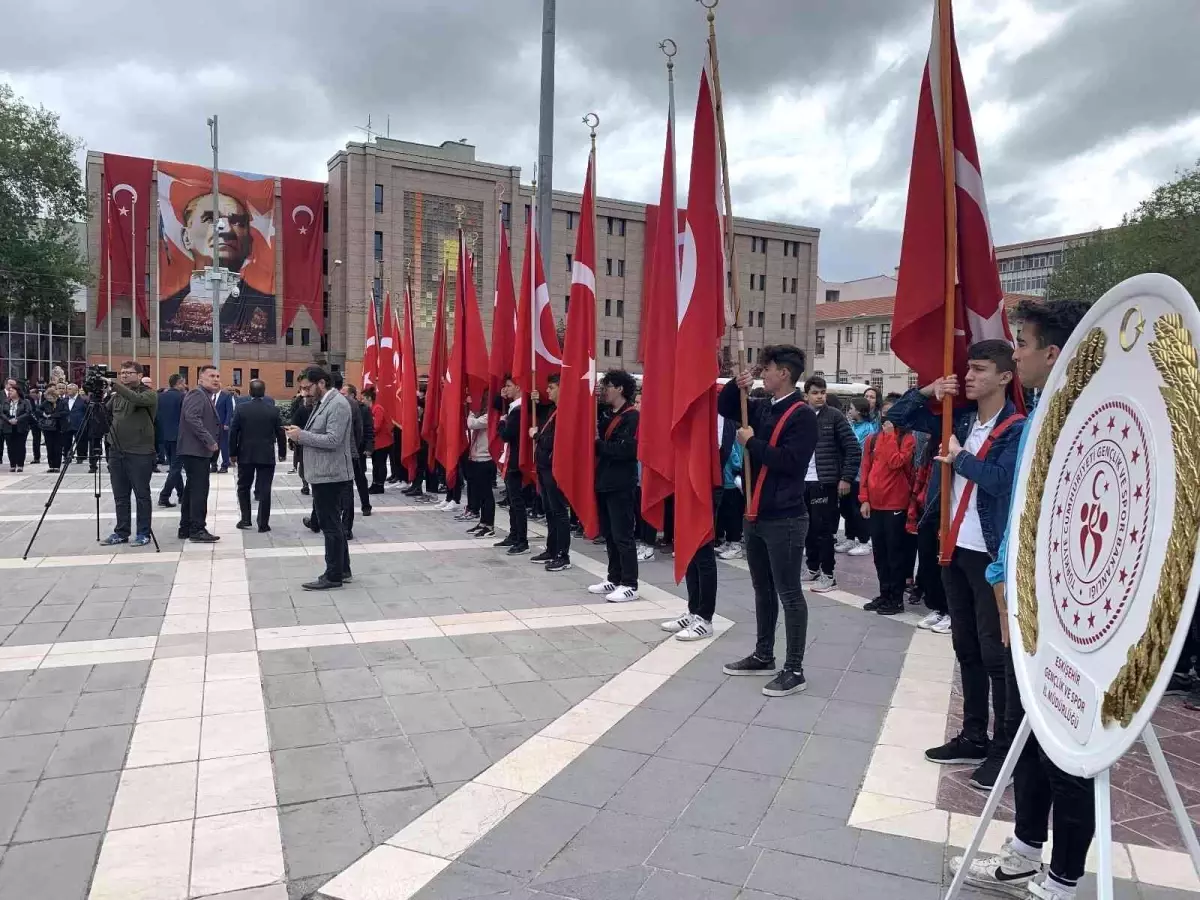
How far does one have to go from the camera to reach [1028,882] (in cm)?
288

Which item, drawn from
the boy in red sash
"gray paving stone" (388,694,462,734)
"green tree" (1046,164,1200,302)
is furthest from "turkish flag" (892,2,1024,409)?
Answer: "green tree" (1046,164,1200,302)

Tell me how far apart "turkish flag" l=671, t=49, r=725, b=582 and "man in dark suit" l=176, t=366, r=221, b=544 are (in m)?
6.67

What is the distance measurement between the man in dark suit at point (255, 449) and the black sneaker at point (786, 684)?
8.08m

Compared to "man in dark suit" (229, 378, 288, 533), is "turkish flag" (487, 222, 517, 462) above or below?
above

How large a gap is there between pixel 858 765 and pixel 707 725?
834 mm

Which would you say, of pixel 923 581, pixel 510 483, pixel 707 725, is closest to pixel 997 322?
pixel 707 725

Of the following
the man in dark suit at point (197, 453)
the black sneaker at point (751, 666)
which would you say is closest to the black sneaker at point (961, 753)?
the black sneaker at point (751, 666)

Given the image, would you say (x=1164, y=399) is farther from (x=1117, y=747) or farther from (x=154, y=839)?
(x=154, y=839)

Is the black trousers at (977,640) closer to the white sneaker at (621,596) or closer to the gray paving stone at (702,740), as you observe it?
the gray paving stone at (702,740)

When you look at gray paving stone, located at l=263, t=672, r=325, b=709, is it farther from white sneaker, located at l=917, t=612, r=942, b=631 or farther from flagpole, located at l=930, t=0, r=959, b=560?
white sneaker, located at l=917, t=612, r=942, b=631

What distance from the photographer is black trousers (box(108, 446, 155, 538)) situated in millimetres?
9703

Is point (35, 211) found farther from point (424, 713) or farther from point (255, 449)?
point (424, 713)

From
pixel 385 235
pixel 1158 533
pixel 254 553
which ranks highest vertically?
pixel 385 235

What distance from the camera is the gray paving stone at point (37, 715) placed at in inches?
175
